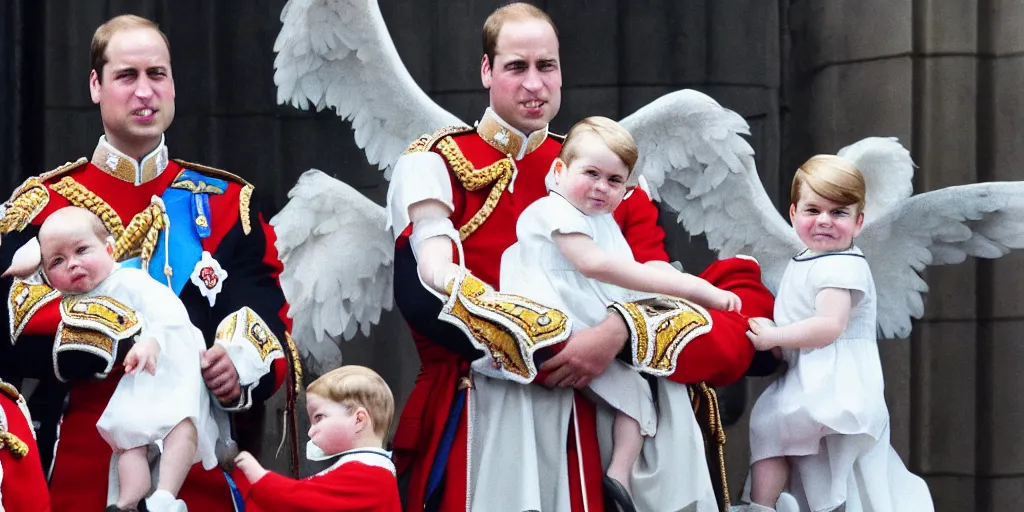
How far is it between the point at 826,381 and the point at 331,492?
1195mm

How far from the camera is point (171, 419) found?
3.44 metres

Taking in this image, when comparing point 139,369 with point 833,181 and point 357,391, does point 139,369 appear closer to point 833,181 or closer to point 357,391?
point 357,391

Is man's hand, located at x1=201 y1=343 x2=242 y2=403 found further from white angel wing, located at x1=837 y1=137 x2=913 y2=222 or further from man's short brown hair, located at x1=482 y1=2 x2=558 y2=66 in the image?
white angel wing, located at x1=837 y1=137 x2=913 y2=222

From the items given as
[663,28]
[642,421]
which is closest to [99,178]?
[642,421]

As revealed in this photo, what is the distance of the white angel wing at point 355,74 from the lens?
4547mm

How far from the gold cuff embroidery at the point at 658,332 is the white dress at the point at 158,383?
916 mm

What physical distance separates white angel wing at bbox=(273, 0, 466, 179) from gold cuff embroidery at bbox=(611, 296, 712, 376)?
1136 millimetres

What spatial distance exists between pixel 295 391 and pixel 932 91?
2734 millimetres

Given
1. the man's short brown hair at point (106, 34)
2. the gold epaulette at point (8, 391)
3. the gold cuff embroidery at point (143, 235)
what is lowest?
the gold epaulette at point (8, 391)

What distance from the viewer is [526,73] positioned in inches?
153

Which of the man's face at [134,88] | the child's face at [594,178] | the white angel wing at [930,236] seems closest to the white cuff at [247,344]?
the man's face at [134,88]

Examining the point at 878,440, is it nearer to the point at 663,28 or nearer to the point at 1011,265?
the point at 1011,265

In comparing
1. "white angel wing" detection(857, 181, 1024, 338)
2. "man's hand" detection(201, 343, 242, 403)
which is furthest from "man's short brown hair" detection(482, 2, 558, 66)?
"white angel wing" detection(857, 181, 1024, 338)

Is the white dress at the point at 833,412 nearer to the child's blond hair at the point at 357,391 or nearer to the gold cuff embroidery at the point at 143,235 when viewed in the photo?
the child's blond hair at the point at 357,391
